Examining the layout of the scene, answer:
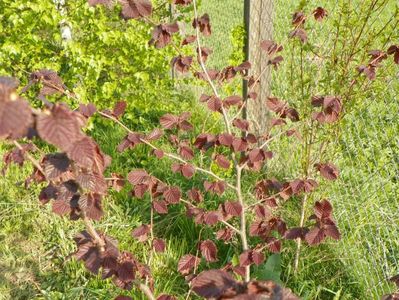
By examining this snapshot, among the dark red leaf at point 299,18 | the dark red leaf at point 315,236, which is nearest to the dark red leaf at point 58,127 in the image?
the dark red leaf at point 315,236

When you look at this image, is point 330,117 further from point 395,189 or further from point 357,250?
point 395,189

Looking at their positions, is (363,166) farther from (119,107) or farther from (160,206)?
(119,107)

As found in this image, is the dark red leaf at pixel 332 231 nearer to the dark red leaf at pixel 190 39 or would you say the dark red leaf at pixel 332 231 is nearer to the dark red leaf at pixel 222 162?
the dark red leaf at pixel 222 162

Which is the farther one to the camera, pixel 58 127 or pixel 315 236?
pixel 315 236

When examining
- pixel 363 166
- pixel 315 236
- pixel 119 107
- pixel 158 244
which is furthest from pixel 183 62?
pixel 363 166

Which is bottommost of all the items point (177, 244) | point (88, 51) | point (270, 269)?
point (177, 244)

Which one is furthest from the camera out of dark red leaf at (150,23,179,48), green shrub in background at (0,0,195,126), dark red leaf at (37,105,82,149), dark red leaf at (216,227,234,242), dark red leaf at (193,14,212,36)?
green shrub in background at (0,0,195,126)

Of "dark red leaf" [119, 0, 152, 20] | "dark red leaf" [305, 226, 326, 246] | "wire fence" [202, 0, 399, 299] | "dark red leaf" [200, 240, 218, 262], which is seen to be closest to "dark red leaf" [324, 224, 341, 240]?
"dark red leaf" [305, 226, 326, 246]

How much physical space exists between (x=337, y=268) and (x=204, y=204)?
93 cm

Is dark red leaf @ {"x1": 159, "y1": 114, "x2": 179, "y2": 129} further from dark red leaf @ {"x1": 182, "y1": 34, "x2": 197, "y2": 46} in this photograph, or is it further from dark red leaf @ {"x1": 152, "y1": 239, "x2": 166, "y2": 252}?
dark red leaf @ {"x1": 152, "y1": 239, "x2": 166, "y2": 252}

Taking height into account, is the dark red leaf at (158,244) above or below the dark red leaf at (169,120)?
below

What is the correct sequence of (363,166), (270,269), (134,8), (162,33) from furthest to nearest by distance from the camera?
(363,166) → (270,269) → (162,33) → (134,8)

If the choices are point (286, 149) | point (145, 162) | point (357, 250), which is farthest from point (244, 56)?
point (357, 250)

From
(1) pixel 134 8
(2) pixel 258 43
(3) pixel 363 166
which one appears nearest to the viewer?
(1) pixel 134 8
